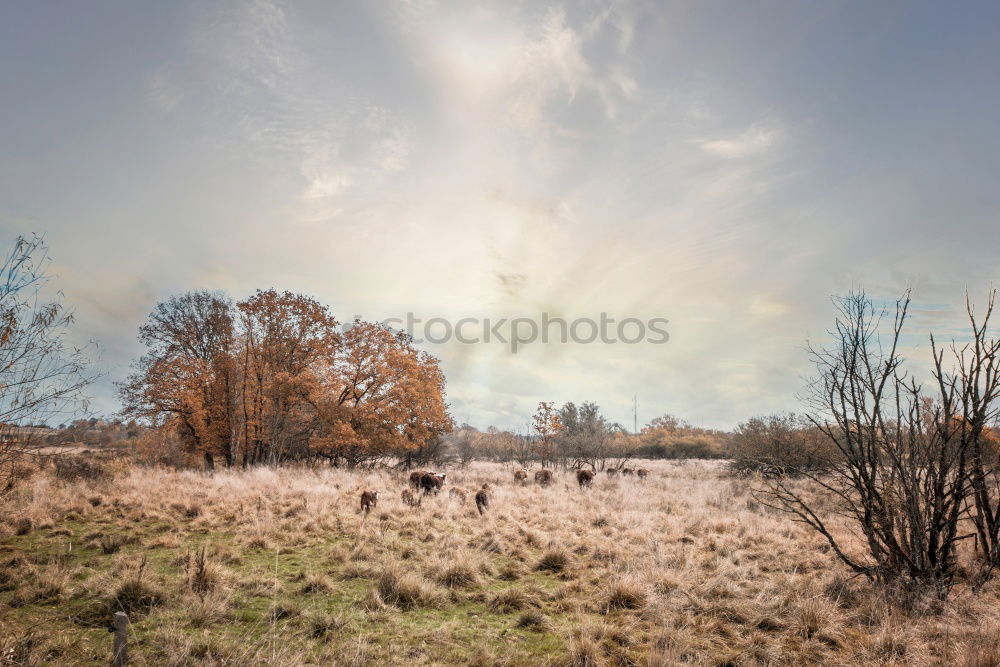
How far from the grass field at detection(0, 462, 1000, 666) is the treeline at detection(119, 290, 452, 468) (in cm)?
1063

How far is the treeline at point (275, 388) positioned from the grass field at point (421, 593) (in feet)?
34.9

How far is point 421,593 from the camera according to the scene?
246 inches

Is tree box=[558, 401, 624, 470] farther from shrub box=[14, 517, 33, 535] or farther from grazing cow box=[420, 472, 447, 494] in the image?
shrub box=[14, 517, 33, 535]

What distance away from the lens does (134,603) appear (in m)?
5.48

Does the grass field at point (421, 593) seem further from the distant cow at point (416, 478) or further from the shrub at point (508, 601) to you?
the distant cow at point (416, 478)

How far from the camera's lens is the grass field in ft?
15.5

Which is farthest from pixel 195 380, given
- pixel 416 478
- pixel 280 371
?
pixel 416 478

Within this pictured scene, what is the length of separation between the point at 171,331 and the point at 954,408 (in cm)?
3022

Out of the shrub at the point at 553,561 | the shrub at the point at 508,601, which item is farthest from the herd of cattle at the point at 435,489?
the shrub at the point at 508,601

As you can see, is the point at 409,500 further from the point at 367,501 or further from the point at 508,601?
the point at 508,601

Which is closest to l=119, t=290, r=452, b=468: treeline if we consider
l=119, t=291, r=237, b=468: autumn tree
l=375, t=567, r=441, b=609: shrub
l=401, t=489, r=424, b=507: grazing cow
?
l=119, t=291, r=237, b=468: autumn tree

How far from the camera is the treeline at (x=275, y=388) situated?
71.8ft

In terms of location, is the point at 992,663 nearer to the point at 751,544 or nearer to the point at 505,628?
the point at 505,628

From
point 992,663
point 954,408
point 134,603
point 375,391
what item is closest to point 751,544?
point 954,408
